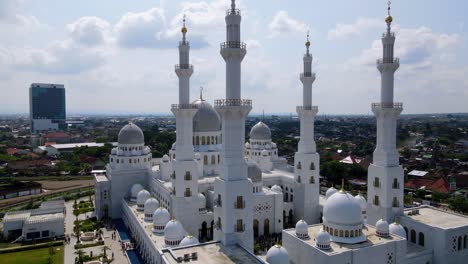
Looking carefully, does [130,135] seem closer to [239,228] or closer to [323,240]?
[239,228]

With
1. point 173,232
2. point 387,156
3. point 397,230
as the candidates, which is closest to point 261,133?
point 387,156

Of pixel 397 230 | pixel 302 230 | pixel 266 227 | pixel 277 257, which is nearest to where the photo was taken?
pixel 277 257

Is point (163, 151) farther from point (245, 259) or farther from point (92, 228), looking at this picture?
point (245, 259)

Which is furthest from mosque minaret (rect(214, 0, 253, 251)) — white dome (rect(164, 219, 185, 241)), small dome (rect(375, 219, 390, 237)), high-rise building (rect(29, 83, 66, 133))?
high-rise building (rect(29, 83, 66, 133))

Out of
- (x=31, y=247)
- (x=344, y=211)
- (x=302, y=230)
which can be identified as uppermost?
(x=344, y=211)

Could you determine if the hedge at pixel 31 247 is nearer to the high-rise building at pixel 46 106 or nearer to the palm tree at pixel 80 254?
the palm tree at pixel 80 254

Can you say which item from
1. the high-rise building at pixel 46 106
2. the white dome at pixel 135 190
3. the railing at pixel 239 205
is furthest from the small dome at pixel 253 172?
the high-rise building at pixel 46 106
